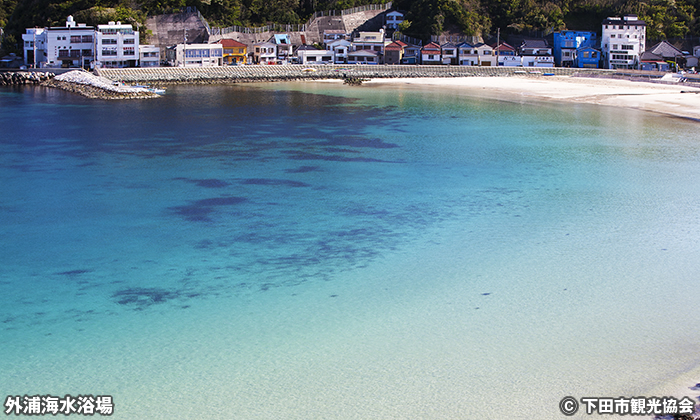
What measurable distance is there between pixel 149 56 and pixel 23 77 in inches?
323

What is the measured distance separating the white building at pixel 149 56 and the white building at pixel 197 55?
121 cm

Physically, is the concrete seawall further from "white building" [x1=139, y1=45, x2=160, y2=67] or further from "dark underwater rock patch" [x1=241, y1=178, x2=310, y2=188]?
"dark underwater rock patch" [x1=241, y1=178, x2=310, y2=188]

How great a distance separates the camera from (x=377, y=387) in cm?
625

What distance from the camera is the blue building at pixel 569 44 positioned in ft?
148

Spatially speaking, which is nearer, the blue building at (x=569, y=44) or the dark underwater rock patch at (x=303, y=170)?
the dark underwater rock patch at (x=303, y=170)

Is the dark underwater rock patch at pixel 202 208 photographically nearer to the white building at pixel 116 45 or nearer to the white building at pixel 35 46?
the white building at pixel 116 45

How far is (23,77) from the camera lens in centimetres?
4044

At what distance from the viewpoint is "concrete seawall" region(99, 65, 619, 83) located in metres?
41.3

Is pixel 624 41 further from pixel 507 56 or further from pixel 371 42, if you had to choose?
pixel 371 42

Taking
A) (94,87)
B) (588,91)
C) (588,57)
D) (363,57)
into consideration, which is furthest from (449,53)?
(94,87)

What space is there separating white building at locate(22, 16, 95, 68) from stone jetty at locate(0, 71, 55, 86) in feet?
6.08

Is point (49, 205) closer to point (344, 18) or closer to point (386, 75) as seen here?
point (386, 75)

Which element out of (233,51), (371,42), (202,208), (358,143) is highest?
(371,42)

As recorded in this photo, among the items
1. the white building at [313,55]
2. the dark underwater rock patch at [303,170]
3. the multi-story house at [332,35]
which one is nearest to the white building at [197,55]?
the white building at [313,55]
